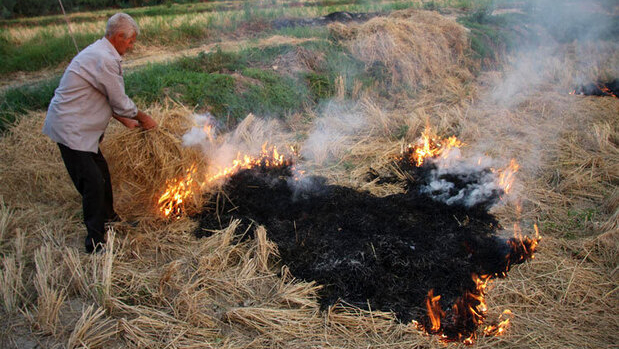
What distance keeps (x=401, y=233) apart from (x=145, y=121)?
98.8 inches

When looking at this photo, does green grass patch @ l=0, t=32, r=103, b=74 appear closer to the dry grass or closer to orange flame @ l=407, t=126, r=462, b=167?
the dry grass

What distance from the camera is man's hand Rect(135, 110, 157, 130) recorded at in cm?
343

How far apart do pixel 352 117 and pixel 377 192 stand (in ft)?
7.84

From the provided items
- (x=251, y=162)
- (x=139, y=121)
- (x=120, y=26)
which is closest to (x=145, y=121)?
(x=139, y=121)

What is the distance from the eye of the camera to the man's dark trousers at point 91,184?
3137 mm

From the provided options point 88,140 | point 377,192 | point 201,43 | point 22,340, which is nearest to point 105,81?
point 88,140

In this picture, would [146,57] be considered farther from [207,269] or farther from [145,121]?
[207,269]

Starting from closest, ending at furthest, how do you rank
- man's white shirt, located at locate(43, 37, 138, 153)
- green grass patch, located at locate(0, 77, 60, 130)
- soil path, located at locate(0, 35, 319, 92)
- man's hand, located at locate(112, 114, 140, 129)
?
man's white shirt, located at locate(43, 37, 138, 153) < man's hand, located at locate(112, 114, 140, 129) < green grass patch, located at locate(0, 77, 60, 130) < soil path, located at locate(0, 35, 319, 92)

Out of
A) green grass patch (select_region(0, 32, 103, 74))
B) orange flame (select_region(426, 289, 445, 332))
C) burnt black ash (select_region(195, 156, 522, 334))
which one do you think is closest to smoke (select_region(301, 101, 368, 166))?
burnt black ash (select_region(195, 156, 522, 334))

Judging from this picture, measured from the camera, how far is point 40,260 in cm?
301

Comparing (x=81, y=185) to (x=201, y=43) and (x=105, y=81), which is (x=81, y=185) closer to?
(x=105, y=81)

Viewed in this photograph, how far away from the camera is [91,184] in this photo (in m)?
3.19

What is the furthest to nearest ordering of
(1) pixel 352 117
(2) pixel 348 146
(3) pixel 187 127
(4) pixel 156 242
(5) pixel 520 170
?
(1) pixel 352 117 < (2) pixel 348 146 < (5) pixel 520 170 < (3) pixel 187 127 < (4) pixel 156 242

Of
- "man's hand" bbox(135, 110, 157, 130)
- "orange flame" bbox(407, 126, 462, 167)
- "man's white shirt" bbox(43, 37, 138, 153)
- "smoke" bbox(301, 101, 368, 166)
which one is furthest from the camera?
"smoke" bbox(301, 101, 368, 166)
